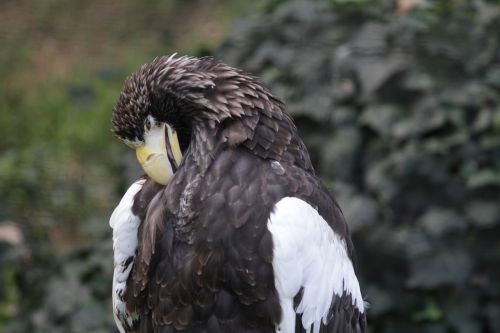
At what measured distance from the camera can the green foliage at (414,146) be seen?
14.9 feet

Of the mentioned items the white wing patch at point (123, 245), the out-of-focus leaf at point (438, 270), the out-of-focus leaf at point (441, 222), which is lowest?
the out-of-focus leaf at point (438, 270)

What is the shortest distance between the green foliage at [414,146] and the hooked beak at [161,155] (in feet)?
5.93

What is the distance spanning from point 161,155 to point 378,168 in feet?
6.44

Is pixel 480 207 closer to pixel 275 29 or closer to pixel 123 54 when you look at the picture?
pixel 275 29

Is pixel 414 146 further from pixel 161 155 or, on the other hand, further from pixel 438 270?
pixel 161 155

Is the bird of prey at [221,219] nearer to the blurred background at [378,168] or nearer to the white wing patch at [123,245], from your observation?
the white wing patch at [123,245]

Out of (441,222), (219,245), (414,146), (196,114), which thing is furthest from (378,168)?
(219,245)

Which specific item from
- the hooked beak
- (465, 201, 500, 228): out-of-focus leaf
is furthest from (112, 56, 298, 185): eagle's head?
(465, 201, 500, 228): out-of-focus leaf

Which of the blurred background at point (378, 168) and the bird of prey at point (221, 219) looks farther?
the blurred background at point (378, 168)

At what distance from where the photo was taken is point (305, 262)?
8.96ft

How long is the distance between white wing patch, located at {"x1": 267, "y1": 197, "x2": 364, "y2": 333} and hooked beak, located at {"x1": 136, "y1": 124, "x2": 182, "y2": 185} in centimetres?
37

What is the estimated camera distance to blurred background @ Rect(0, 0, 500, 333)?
455 centimetres

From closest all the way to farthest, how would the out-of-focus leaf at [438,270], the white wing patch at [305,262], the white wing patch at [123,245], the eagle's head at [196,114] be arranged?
1. the white wing patch at [305,262]
2. the eagle's head at [196,114]
3. the white wing patch at [123,245]
4. the out-of-focus leaf at [438,270]

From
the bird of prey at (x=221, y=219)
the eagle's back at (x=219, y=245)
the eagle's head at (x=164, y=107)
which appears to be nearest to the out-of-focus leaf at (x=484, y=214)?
the bird of prey at (x=221, y=219)
